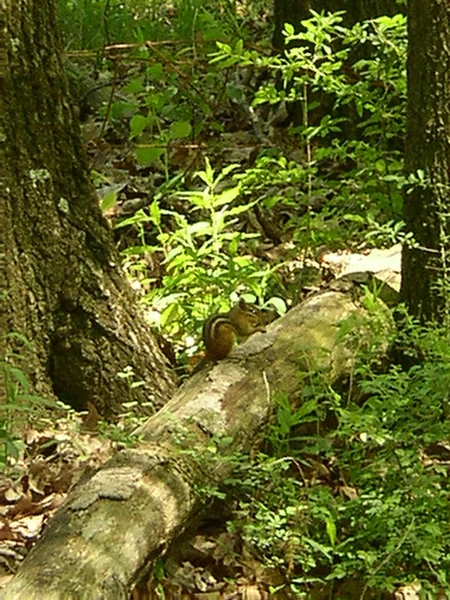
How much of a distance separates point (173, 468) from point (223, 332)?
0.87 metres

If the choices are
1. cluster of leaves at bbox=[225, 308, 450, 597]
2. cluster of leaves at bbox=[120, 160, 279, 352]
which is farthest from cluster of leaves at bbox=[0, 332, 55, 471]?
cluster of leaves at bbox=[120, 160, 279, 352]

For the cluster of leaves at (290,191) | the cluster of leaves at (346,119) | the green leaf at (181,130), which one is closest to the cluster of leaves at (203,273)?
the cluster of leaves at (290,191)

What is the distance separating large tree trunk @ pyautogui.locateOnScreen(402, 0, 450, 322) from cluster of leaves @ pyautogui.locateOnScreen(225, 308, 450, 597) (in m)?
0.28

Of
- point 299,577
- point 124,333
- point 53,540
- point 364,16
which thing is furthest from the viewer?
point 364,16

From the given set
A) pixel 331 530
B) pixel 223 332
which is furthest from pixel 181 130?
pixel 331 530

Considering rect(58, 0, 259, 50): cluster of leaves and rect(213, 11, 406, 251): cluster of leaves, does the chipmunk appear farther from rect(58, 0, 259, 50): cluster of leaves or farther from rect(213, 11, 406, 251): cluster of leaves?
rect(58, 0, 259, 50): cluster of leaves

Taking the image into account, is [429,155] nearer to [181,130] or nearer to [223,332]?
[223,332]

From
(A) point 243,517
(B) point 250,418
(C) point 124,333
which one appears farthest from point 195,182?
(A) point 243,517

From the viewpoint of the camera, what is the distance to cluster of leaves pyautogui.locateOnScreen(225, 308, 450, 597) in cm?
349

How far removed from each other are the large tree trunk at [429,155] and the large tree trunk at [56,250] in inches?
50.7

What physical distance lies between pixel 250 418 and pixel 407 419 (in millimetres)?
619

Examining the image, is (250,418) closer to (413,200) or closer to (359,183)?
(413,200)

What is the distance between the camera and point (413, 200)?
4797 mm

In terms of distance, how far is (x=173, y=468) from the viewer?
148 inches
